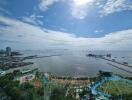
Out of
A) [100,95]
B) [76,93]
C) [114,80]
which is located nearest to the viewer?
[100,95]

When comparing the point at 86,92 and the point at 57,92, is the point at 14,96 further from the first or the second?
the point at 86,92

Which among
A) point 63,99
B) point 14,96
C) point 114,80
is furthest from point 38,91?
point 114,80

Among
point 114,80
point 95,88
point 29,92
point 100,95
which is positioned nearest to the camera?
point 29,92

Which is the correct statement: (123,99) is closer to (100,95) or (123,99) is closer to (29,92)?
(100,95)

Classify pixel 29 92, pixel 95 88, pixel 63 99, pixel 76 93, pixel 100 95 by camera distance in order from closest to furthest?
pixel 63 99 < pixel 29 92 < pixel 100 95 < pixel 76 93 < pixel 95 88

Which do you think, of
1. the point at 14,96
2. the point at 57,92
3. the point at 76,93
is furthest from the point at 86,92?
the point at 14,96

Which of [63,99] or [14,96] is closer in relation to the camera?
[63,99]

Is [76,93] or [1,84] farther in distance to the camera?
[1,84]
